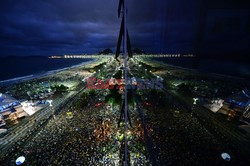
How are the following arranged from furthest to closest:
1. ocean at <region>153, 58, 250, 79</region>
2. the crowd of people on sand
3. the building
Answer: ocean at <region>153, 58, 250, 79</region>
the building
the crowd of people on sand

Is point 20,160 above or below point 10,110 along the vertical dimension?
below

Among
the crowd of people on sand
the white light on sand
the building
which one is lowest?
the crowd of people on sand

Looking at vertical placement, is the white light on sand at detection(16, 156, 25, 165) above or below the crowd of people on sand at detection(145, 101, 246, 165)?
above

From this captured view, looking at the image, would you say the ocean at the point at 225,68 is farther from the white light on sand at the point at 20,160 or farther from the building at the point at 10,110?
the white light on sand at the point at 20,160

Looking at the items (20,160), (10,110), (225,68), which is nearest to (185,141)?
(20,160)

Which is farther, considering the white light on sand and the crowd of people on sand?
the crowd of people on sand

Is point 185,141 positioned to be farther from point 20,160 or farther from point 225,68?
point 225,68

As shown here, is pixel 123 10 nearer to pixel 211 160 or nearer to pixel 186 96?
pixel 211 160

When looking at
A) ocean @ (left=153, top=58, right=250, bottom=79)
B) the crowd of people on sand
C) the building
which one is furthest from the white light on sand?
ocean @ (left=153, top=58, right=250, bottom=79)

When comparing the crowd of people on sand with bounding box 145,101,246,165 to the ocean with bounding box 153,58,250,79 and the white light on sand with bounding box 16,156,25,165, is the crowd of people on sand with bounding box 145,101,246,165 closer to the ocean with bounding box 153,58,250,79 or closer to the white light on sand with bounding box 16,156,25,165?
the white light on sand with bounding box 16,156,25,165
